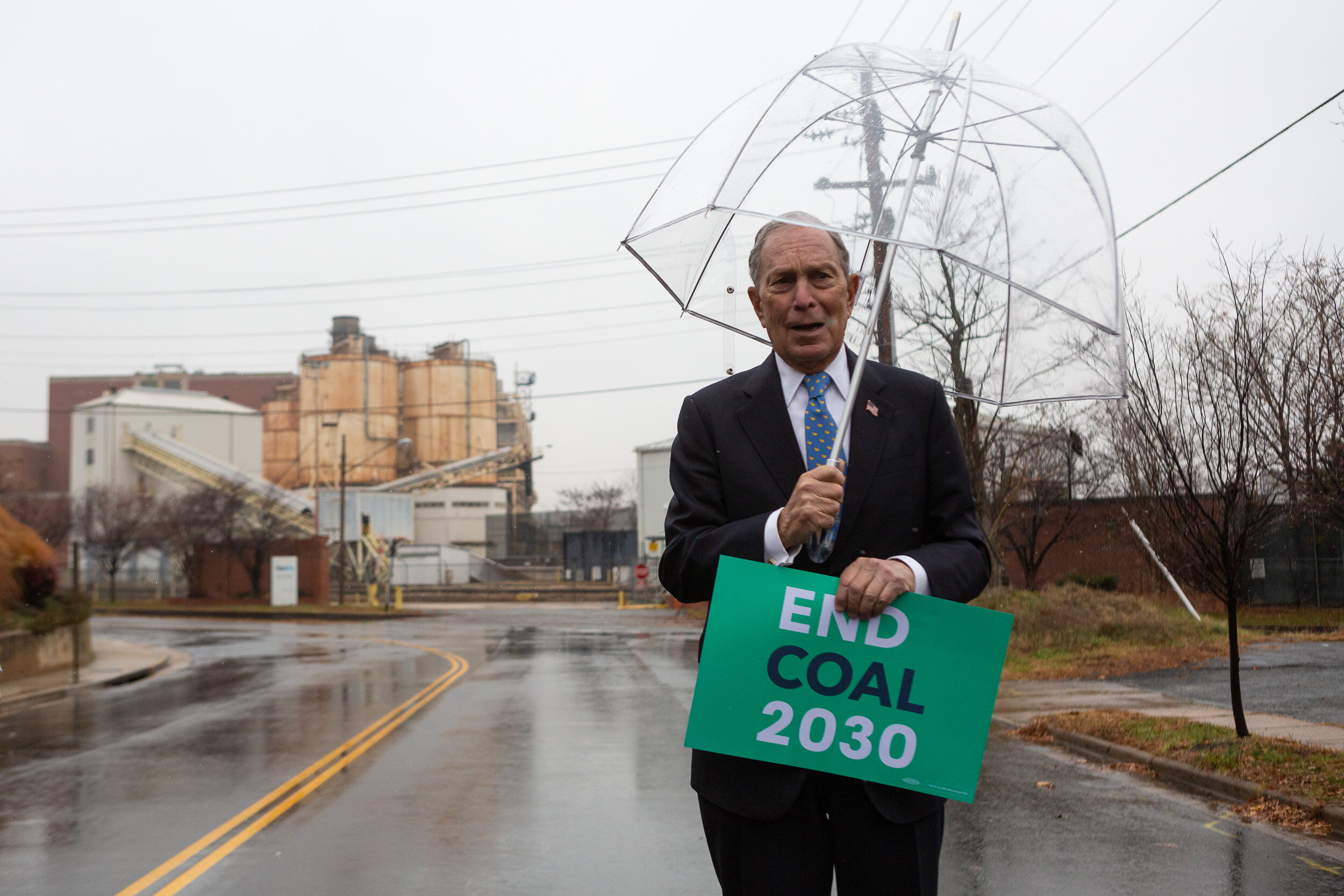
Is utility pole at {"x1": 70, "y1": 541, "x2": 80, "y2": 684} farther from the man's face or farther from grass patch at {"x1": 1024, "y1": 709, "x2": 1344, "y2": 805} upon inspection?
the man's face

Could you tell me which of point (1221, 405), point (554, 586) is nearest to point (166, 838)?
point (1221, 405)

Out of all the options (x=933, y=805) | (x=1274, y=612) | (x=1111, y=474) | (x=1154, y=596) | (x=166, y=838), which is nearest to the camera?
(x=933, y=805)

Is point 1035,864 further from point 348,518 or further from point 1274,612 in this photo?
point 348,518

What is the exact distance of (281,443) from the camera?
7625 centimetres

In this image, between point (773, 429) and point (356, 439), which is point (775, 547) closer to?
point (773, 429)

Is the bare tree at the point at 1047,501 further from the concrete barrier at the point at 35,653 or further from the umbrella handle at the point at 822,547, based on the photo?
the umbrella handle at the point at 822,547

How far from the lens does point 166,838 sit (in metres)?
7.28

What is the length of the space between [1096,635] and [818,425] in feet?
61.4

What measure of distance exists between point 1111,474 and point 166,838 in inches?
1017

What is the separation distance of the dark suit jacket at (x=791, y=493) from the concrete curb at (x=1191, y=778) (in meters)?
5.88

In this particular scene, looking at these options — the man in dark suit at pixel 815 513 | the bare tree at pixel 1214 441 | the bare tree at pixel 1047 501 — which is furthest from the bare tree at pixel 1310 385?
the bare tree at pixel 1047 501

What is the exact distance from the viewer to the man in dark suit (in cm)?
240

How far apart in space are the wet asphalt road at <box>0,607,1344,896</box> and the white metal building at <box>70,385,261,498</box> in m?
49.5

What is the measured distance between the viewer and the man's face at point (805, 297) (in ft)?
8.60
